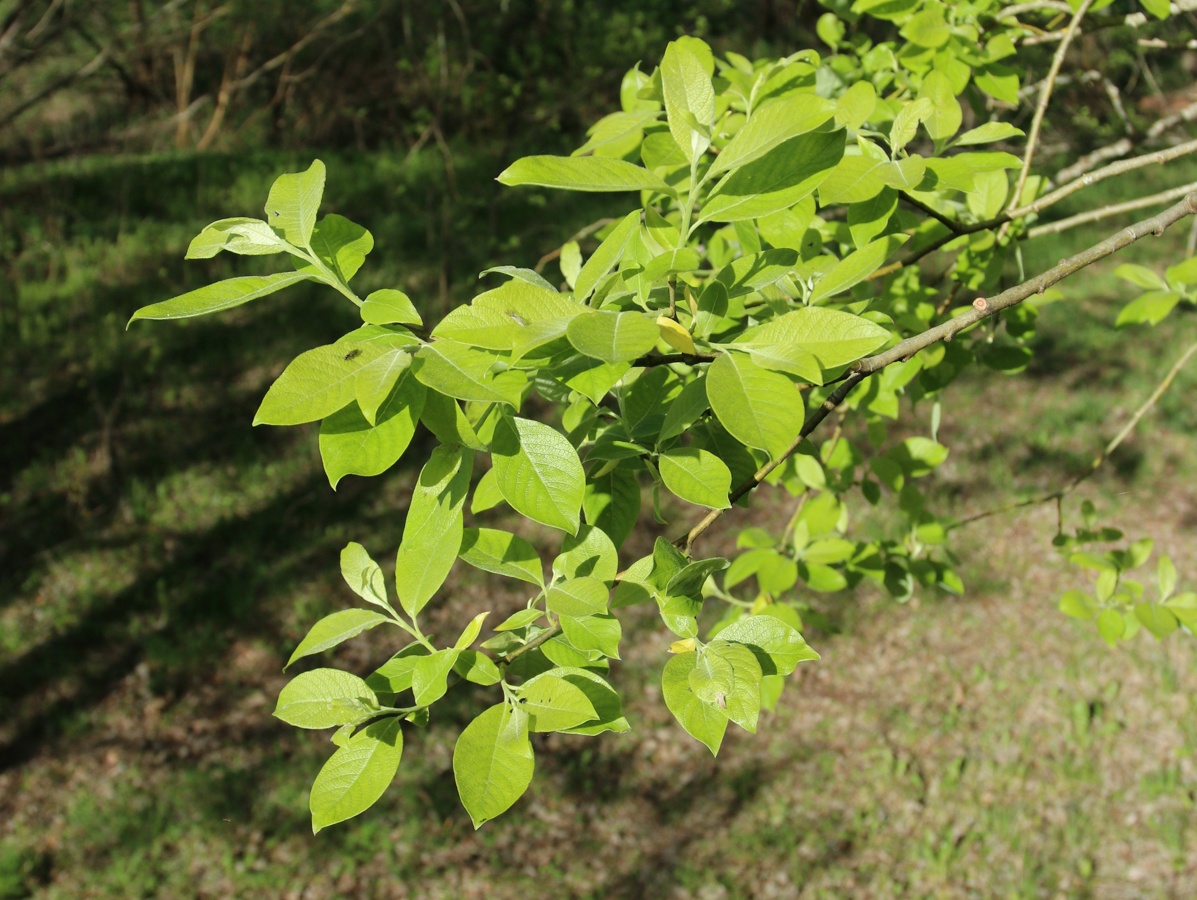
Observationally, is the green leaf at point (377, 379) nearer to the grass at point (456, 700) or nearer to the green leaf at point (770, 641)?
the green leaf at point (770, 641)

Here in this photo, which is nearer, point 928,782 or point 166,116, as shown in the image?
point 928,782

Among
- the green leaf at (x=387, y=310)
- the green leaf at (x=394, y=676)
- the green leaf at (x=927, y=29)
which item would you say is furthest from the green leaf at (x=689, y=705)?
the green leaf at (x=927, y=29)

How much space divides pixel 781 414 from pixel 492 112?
717cm

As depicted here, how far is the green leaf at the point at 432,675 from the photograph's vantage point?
73 cm

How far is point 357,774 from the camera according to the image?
759 millimetres

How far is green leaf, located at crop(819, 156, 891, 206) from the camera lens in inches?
35.9

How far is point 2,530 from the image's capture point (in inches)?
191

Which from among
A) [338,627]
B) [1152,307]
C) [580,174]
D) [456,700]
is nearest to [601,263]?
[580,174]

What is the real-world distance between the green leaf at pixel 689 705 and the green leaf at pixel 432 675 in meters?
0.17

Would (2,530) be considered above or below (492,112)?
below

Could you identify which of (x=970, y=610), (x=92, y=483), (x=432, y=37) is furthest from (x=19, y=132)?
(x=970, y=610)

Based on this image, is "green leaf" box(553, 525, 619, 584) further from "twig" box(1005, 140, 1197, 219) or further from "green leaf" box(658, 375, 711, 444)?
"twig" box(1005, 140, 1197, 219)

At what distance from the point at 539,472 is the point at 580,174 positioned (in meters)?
0.23

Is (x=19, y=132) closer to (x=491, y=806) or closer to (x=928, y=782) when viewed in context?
(x=928, y=782)
